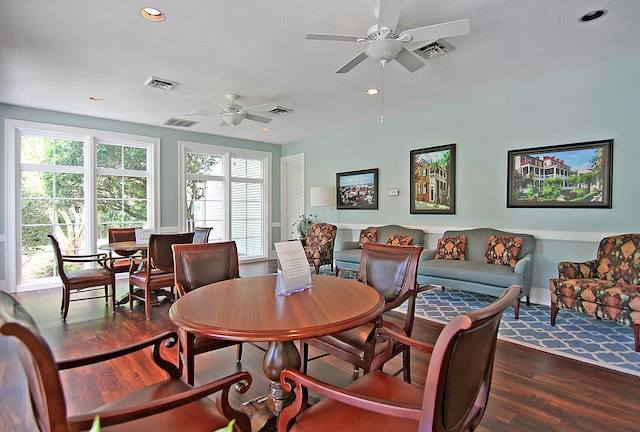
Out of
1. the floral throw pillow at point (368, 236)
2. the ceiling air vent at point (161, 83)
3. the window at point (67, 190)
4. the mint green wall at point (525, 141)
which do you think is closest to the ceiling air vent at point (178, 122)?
the window at point (67, 190)

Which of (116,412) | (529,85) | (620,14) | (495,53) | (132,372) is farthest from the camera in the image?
(529,85)

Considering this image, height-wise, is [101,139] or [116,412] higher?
[101,139]

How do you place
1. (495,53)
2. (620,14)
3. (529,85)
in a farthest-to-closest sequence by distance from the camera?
(529,85), (495,53), (620,14)

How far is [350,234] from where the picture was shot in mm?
6762

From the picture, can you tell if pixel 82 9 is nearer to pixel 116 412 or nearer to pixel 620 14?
pixel 116 412

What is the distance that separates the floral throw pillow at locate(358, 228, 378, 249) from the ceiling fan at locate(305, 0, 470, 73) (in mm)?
3267

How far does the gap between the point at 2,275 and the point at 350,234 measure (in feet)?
18.2

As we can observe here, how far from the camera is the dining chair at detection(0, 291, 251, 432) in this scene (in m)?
0.83

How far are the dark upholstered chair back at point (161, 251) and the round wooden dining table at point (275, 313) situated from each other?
203 centimetres

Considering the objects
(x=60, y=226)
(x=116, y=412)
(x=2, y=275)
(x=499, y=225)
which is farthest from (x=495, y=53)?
(x=2, y=275)

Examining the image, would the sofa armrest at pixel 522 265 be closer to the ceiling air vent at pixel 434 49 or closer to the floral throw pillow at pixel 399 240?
the floral throw pillow at pixel 399 240

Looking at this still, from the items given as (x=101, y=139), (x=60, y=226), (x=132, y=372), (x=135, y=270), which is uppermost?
(x=101, y=139)

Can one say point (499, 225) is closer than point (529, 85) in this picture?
No

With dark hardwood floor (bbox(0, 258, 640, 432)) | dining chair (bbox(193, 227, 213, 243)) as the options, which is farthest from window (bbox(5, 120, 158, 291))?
dark hardwood floor (bbox(0, 258, 640, 432))
